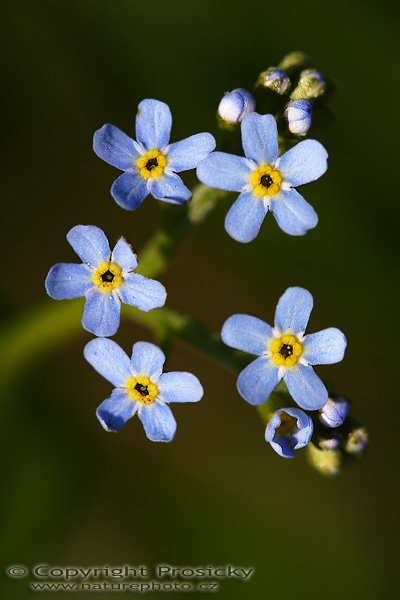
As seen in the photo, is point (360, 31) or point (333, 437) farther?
point (360, 31)

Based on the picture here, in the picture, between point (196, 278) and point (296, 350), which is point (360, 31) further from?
point (296, 350)

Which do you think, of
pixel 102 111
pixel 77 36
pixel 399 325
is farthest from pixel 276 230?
pixel 77 36

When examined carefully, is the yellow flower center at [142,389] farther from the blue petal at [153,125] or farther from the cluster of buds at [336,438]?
the blue petal at [153,125]

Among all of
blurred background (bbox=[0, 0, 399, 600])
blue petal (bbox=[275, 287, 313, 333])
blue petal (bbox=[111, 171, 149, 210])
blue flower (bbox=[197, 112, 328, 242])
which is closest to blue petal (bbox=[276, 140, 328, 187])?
blue flower (bbox=[197, 112, 328, 242])

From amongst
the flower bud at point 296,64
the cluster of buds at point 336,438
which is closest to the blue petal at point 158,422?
the cluster of buds at point 336,438

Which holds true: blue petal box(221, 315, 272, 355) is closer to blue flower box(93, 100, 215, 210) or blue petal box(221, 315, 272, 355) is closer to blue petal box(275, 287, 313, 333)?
blue petal box(275, 287, 313, 333)
